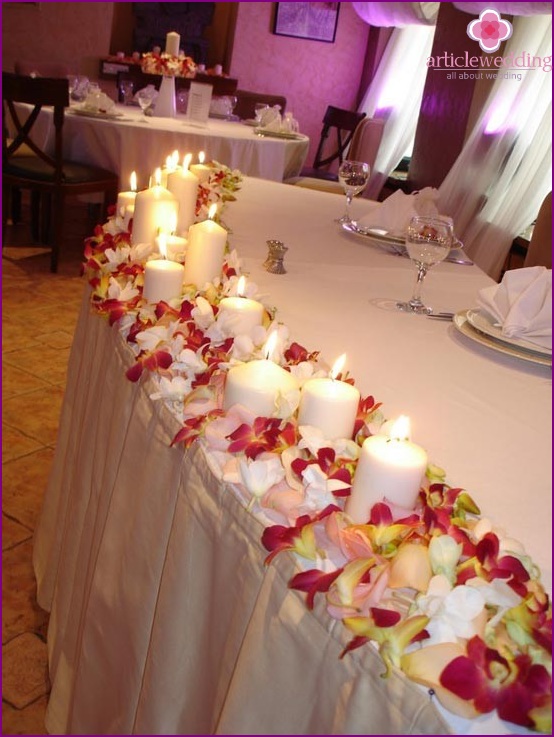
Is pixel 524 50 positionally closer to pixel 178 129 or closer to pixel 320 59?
pixel 178 129

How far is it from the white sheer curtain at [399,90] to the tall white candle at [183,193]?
5.21 m

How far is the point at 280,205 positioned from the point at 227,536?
5.69 ft

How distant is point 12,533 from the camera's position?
79.1 inches

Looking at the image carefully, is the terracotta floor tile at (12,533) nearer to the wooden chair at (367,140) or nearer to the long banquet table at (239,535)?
the long banquet table at (239,535)

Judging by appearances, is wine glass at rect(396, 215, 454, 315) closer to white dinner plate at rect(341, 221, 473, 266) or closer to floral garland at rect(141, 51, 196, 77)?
white dinner plate at rect(341, 221, 473, 266)

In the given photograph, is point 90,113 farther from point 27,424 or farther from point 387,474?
point 387,474

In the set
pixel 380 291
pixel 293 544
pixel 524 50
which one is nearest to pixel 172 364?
pixel 293 544

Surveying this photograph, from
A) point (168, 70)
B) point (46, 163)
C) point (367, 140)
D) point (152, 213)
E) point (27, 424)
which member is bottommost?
point (27, 424)

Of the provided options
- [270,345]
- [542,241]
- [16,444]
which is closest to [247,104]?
[542,241]

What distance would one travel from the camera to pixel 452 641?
1.79 feet

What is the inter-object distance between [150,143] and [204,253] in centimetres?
314

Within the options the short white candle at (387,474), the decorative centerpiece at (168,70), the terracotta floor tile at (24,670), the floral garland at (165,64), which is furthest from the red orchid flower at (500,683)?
the floral garland at (165,64)

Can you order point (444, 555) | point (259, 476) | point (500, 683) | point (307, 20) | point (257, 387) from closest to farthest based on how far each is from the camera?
point (500, 683)
point (444, 555)
point (259, 476)
point (257, 387)
point (307, 20)

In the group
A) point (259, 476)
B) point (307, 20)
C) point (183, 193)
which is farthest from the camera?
point (307, 20)
